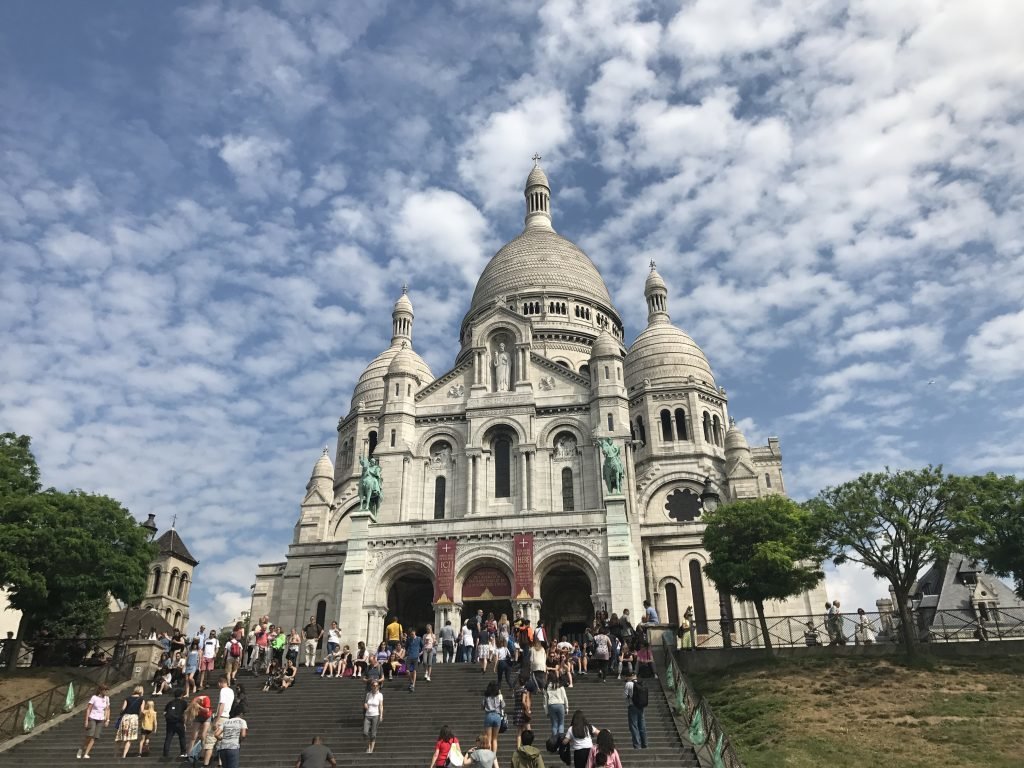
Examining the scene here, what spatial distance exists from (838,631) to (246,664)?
2089cm

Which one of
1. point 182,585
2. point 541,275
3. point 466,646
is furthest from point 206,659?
point 182,585

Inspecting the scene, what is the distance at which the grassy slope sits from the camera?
19.5m

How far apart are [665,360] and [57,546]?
37.3m

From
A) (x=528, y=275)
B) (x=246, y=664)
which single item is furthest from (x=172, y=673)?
(x=528, y=275)

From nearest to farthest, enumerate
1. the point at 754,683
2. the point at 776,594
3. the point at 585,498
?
the point at 754,683 < the point at 776,594 < the point at 585,498

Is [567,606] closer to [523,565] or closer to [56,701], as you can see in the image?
[523,565]

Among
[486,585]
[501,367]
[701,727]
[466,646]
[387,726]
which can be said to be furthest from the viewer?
[501,367]

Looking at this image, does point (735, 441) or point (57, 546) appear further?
point (735, 441)

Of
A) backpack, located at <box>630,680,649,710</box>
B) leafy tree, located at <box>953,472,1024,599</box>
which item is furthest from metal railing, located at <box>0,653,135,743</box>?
leafy tree, located at <box>953,472,1024,599</box>

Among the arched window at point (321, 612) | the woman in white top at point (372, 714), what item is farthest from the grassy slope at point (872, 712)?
the arched window at point (321, 612)

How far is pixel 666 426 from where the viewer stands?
53031mm

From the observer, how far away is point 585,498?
41.1 m

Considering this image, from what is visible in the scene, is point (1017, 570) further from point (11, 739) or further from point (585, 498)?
point (11, 739)

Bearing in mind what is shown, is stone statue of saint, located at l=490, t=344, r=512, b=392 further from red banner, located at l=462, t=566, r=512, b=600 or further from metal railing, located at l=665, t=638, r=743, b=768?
metal railing, located at l=665, t=638, r=743, b=768
